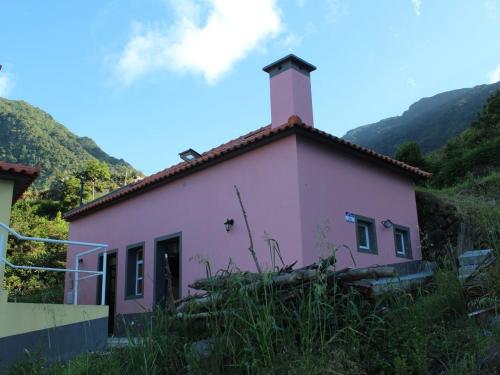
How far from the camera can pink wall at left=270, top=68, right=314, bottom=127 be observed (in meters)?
11.9

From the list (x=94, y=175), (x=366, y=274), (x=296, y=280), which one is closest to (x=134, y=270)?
(x=296, y=280)

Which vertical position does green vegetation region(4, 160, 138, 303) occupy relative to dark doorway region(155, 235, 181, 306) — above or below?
above

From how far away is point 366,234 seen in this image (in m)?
11.9

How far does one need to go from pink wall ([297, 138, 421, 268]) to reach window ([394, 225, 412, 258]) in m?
0.15

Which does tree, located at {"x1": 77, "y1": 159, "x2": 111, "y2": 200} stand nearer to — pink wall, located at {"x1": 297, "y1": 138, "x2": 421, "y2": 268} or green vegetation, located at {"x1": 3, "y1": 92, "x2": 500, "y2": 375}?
pink wall, located at {"x1": 297, "y1": 138, "x2": 421, "y2": 268}

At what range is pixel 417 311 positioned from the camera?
464cm

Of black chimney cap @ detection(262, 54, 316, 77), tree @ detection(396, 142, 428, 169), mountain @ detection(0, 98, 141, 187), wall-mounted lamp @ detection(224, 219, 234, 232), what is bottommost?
wall-mounted lamp @ detection(224, 219, 234, 232)

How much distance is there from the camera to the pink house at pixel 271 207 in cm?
1042

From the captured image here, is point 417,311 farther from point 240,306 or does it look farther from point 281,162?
point 281,162

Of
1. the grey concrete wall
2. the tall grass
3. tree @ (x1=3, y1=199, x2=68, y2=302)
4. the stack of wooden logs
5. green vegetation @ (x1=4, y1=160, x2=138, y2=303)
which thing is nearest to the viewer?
the tall grass

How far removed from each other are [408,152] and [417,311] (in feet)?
65.5

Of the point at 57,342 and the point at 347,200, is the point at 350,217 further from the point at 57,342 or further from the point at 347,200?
the point at 57,342

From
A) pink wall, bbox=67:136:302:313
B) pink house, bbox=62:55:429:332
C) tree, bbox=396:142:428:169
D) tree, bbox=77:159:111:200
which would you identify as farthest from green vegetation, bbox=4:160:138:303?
tree, bbox=396:142:428:169

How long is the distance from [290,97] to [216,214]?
308 cm
